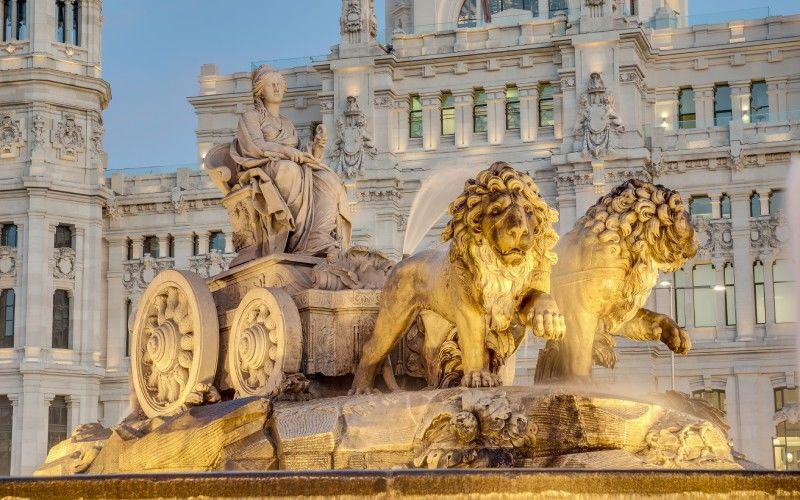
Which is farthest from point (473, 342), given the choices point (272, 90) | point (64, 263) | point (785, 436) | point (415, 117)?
point (64, 263)

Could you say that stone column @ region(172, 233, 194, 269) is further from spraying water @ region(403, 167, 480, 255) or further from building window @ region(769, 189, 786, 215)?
building window @ region(769, 189, 786, 215)

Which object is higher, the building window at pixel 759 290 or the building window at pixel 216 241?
the building window at pixel 216 241

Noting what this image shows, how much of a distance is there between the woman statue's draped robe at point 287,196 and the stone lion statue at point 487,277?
159 cm

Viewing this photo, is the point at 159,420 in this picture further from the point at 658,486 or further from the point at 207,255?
the point at 207,255

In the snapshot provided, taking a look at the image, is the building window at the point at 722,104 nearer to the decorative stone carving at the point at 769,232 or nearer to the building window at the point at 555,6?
the decorative stone carving at the point at 769,232

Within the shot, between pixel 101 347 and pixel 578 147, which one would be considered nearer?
pixel 578 147

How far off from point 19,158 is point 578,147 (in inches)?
827

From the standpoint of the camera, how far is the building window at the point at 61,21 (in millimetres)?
60156

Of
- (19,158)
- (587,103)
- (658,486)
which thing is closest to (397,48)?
(587,103)

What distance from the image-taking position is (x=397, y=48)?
5922 centimetres

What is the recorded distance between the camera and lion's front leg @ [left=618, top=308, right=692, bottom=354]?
419 inches

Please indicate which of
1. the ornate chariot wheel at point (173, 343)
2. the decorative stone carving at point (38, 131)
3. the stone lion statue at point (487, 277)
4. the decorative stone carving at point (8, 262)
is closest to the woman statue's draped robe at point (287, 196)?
the ornate chariot wheel at point (173, 343)

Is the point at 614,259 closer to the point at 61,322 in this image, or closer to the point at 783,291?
the point at 783,291

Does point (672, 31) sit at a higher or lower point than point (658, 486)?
higher
